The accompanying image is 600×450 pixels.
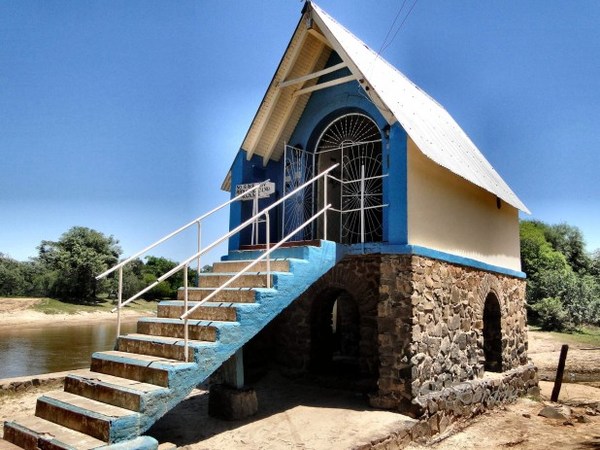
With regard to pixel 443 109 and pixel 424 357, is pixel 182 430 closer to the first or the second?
pixel 424 357

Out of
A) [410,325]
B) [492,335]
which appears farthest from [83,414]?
[492,335]

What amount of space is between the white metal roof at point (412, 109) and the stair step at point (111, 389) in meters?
4.93

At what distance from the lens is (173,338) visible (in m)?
6.10

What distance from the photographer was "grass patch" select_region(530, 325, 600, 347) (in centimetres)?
2212

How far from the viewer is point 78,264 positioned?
3762 cm

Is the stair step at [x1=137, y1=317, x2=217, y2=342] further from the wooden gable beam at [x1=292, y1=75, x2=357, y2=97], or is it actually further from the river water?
the river water

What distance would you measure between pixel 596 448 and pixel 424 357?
10.2 ft

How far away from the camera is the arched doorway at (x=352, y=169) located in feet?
29.9

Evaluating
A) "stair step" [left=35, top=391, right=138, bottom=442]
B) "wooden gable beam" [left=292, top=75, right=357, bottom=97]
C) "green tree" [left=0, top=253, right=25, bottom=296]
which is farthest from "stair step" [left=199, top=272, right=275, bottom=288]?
"green tree" [left=0, top=253, right=25, bottom=296]

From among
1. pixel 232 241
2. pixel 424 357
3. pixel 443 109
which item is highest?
pixel 443 109

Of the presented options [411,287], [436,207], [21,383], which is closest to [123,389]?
[411,287]

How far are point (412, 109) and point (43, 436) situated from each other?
7918mm

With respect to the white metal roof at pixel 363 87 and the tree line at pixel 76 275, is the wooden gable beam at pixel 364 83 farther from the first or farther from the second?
the tree line at pixel 76 275

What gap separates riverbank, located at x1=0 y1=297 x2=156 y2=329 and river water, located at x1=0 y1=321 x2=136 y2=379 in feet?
4.52
